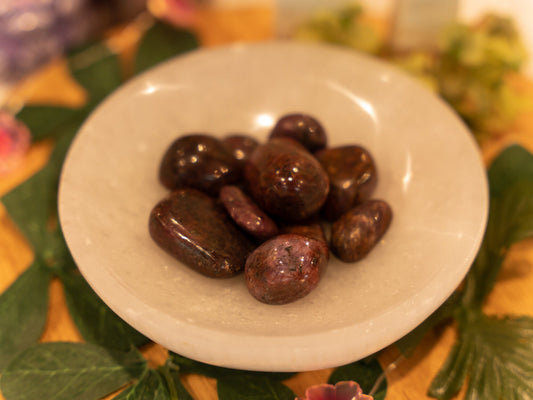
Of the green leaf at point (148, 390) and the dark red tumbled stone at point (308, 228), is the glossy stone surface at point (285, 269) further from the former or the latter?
the green leaf at point (148, 390)

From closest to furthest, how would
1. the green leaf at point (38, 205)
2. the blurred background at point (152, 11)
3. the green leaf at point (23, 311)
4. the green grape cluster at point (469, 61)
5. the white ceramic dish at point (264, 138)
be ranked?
the white ceramic dish at point (264, 138) < the green leaf at point (23, 311) < the green leaf at point (38, 205) < the green grape cluster at point (469, 61) < the blurred background at point (152, 11)

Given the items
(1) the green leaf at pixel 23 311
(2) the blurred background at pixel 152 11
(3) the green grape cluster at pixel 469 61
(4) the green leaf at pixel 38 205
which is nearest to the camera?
(1) the green leaf at pixel 23 311

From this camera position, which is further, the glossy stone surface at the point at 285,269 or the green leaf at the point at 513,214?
the green leaf at the point at 513,214

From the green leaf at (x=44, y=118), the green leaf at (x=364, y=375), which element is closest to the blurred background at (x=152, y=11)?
the green leaf at (x=44, y=118)

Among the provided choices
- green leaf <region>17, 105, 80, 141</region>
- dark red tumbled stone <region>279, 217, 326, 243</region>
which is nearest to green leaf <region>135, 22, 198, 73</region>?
green leaf <region>17, 105, 80, 141</region>

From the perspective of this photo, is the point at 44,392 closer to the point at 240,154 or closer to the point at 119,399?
the point at 119,399

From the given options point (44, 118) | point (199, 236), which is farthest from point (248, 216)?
point (44, 118)

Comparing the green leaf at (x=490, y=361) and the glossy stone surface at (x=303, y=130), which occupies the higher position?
the glossy stone surface at (x=303, y=130)
